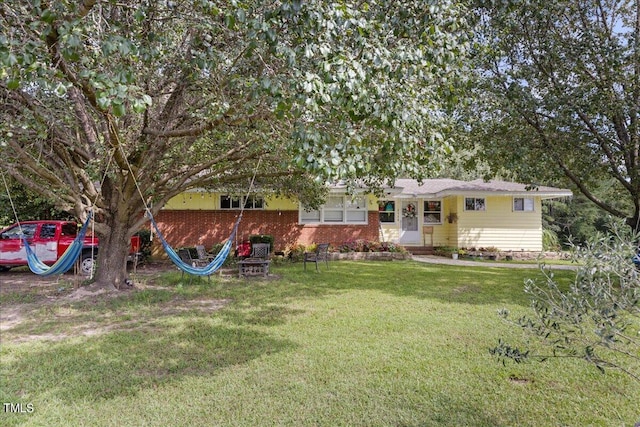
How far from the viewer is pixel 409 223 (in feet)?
60.4

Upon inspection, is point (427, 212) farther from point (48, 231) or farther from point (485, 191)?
point (48, 231)

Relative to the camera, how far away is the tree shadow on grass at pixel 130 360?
4035 mm

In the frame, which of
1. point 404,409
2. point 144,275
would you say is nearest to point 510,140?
point 404,409

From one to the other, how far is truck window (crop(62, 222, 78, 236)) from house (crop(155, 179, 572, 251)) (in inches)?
157

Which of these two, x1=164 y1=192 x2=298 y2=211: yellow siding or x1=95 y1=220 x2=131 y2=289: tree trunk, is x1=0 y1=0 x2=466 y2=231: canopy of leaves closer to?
x1=95 y1=220 x2=131 y2=289: tree trunk

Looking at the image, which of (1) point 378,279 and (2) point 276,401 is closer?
(2) point 276,401

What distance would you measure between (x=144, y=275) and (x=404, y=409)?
32.2 feet

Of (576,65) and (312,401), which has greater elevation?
(576,65)

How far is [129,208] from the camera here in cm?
900

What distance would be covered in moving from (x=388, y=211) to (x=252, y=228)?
247 inches

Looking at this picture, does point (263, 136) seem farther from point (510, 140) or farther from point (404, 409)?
point (510, 140)

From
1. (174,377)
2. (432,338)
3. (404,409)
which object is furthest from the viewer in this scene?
(432,338)

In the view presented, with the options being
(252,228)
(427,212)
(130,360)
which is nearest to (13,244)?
(252,228)

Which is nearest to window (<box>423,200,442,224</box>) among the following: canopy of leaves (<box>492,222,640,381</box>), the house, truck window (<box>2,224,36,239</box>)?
the house
